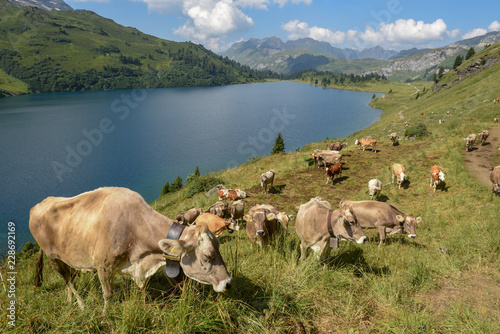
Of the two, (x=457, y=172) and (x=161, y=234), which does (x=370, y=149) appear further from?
(x=161, y=234)

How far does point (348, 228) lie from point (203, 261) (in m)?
4.27

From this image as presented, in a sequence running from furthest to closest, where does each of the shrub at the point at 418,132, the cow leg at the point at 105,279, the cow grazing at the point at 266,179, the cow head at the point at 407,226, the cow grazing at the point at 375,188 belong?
the shrub at the point at 418,132 < the cow grazing at the point at 266,179 < the cow grazing at the point at 375,188 < the cow head at the point at 407,226 < the cow leg at the point at 105,279

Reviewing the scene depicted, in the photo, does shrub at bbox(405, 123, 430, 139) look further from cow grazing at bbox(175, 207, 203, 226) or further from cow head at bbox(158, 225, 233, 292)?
cow head at bbox(158, 225, 233, 292)

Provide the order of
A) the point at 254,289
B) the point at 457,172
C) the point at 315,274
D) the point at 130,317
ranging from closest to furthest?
the point at 130,317 < the point at 254,289 < the point at 315,274 < the point at 457,172

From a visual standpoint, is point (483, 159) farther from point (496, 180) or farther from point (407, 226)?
point (407, 226)

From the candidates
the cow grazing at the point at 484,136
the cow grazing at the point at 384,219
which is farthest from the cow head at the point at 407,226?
the cow grazing at the point at 484,136

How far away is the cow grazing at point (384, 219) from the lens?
9969mm

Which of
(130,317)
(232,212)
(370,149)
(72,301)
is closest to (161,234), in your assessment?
(130,317)

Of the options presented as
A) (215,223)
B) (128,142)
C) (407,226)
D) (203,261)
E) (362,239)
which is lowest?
(128,142)

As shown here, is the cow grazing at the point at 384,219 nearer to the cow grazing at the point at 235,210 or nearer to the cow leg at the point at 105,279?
the cow grazing at the point at 235,210

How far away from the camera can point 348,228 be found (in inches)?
251

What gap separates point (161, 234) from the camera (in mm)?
4203

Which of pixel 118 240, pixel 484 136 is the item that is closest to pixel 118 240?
pixel 118 240

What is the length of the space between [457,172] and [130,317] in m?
20.2
